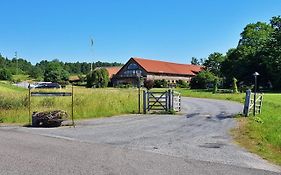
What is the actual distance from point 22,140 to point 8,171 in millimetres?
5189

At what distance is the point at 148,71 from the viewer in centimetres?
9962

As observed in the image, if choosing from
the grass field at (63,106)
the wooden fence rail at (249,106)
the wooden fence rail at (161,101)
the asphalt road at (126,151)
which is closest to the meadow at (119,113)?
the grass field at (63,106)

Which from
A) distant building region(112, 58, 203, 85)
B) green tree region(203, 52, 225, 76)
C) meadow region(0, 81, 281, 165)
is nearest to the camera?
meadow region(0, 81, 281, 165)

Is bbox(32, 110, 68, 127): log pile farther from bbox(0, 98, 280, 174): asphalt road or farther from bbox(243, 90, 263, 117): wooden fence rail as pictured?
bbox(243, 90, 263, 117): wooden fence rail

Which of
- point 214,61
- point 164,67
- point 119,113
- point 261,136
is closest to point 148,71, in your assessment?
point 164,67

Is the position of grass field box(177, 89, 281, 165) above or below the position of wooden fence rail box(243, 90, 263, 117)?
below

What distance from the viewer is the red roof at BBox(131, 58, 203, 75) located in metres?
102

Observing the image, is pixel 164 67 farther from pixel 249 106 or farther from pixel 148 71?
pixel 249 106

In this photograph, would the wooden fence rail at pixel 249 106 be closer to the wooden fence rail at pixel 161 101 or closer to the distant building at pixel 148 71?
the wooden fence rail at pixel 161 101

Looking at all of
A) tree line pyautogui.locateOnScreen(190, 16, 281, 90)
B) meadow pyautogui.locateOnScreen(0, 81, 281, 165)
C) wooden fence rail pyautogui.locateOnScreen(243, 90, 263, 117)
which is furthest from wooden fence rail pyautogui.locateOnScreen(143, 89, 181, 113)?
tree line pyautogui.locateOnScreen(190, 16, 281, 90)

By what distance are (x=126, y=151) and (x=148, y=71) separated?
88.7 meters

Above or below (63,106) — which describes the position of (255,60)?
above

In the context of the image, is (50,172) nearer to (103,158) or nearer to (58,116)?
(103,158)

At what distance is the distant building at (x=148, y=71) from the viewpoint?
100756 mm
